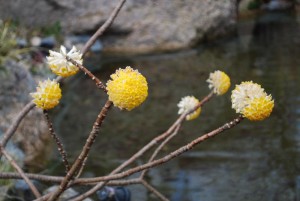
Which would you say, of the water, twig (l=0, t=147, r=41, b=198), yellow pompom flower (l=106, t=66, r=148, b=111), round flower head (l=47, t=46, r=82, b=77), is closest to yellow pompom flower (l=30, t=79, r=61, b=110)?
round flower head (l=47, t=46, r=82, b=77)

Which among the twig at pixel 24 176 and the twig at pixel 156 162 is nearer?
the twig at pixel 156 162

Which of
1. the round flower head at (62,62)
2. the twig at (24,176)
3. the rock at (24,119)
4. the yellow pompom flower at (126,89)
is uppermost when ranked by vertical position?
the rock at (24,119)

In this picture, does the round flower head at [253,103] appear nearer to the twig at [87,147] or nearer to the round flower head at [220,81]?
the twig at [87,147]

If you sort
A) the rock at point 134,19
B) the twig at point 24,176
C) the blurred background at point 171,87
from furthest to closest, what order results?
1. the rock at point 134,19
2. the blurred background at point 171,87
3. the twig at point 24,176

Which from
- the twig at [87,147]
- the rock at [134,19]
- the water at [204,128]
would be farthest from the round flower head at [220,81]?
the rock at [134,19]

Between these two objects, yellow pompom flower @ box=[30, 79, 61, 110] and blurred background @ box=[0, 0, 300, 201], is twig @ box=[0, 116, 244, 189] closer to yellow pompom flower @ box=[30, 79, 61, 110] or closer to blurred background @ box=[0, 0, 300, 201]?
yellow pompom flower @ box=[30, 79, 61, 110]

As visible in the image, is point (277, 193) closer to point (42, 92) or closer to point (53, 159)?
point (53, 159)

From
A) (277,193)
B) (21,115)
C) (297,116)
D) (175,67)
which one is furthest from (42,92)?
(175,67)
